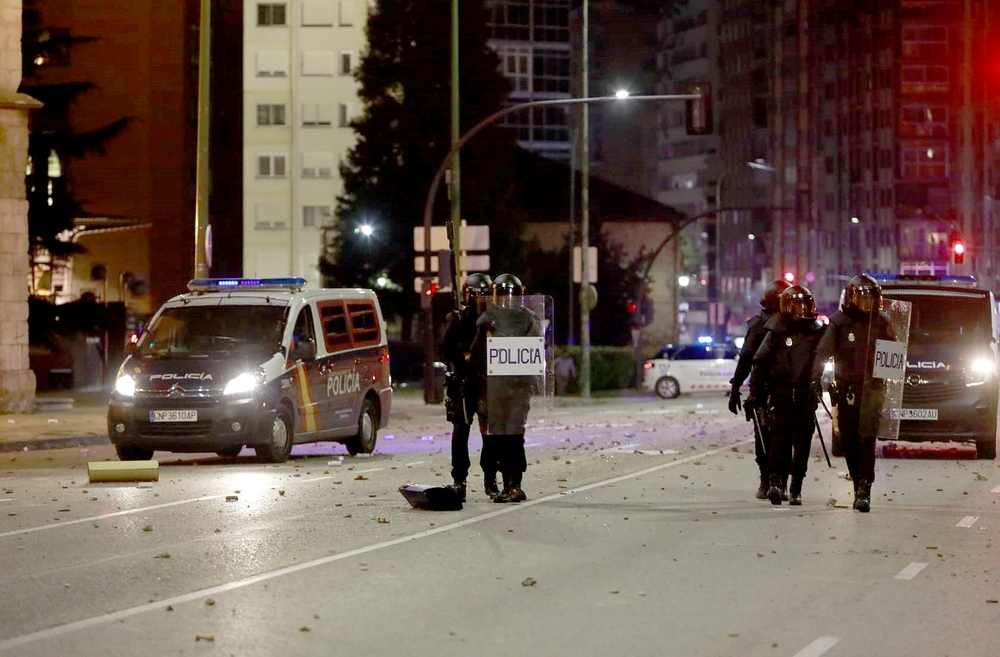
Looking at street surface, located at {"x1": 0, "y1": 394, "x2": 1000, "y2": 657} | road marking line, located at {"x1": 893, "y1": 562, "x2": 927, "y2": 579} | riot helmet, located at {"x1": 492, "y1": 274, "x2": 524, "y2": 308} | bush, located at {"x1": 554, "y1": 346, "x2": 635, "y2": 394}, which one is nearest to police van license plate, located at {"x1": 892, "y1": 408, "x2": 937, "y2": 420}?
street surface, located at {"x1": 0, "y1": 394, "x2": 1000, "y2": 657}

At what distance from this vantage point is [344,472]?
19406mm

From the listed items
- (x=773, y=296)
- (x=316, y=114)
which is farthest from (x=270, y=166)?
(x=773, y=296)

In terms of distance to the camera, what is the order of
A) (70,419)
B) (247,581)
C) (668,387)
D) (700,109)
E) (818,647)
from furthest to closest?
1. (668,387)
2. (700,109)
3. (70,419)
4. (247,581)
5. (818,647)

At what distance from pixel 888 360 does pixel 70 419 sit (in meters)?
19.0

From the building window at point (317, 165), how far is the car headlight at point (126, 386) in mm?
72231

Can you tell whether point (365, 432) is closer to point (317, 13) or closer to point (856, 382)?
point (856, 382)

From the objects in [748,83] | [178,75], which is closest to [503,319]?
[178,75]

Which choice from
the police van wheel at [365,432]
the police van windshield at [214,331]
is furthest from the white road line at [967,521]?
the police van wheel at [365,432]

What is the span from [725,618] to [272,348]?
12.4 m

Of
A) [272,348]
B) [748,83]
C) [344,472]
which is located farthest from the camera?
[748,83]

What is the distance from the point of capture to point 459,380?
15.1 meters

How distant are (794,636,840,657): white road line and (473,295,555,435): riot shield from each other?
6.53 m

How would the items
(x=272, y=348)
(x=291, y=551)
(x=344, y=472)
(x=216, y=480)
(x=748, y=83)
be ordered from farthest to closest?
(x=748, y=83), (x=272, y=348), (x=344, y=472), (x=216, y=480), (x=291, y=551)

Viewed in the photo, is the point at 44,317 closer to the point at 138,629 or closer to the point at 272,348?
the point at 272,348
